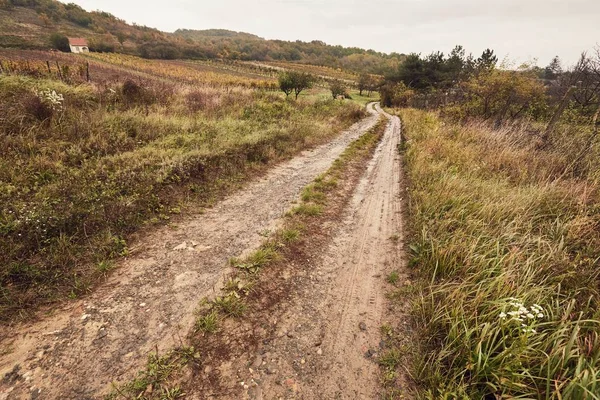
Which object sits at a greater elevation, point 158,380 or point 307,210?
point 307,210

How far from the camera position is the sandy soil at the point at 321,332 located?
8.11ft

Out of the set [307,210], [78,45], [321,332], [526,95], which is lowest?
[321,332]

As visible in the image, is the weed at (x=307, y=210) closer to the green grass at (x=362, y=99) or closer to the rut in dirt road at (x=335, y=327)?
the rut in dirt road at (x=335, y=327)

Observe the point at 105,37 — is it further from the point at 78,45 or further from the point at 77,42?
the point at 78,45

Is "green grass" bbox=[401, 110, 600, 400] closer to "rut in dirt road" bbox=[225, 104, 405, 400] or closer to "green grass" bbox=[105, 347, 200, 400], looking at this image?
"rut in dirt road" bbox=[225, 104, 405, 400]

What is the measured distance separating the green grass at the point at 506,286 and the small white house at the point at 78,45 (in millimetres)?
76588

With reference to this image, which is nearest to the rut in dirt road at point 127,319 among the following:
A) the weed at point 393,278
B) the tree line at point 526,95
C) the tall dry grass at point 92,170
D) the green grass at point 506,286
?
the tall dry grass at point 92,170

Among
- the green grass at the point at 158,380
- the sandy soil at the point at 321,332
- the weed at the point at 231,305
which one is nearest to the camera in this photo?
the green grass at the point at 158,380

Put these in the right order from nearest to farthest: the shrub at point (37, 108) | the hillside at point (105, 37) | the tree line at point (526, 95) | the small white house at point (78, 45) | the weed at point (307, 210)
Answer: the weed at point (307, 210) < the shrub at point (37, 108) < the tree line at point (526, 95) < the small white house at point (78, 45) < the hillside at point (105, 37)

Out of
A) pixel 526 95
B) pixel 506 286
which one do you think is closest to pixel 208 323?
pixel 506 286

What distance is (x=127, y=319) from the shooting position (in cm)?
293

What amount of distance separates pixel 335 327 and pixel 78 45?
79.1 metres

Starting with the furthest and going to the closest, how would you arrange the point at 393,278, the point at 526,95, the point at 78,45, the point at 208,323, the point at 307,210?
the point at 78,45 < the point at 526,95 < the point at 307,210 < the point at 393,278 < the point at 208,323

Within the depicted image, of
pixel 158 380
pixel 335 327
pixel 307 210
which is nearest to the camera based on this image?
pixel 158 380
